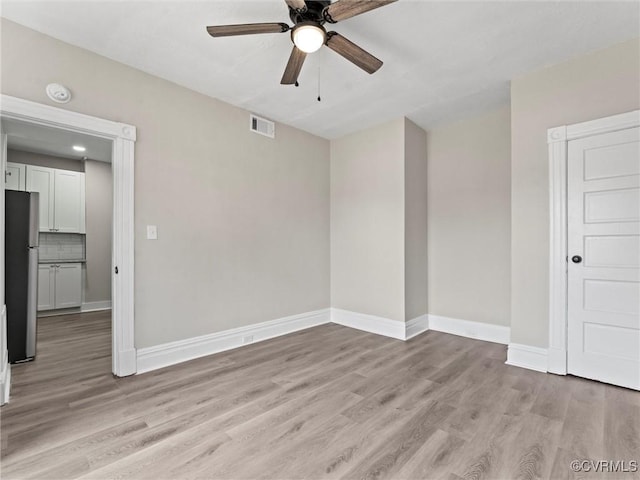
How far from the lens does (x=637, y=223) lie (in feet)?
7.97

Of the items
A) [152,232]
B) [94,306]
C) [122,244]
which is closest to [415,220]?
[152,232]

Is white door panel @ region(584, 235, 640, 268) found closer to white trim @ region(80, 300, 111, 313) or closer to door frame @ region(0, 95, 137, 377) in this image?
door frame @ region(0, 95, 137, 377)

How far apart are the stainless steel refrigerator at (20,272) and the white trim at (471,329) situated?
4.55 metres

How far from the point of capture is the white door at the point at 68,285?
5262 mm

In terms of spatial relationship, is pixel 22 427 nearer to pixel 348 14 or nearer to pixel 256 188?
pixel 256 188

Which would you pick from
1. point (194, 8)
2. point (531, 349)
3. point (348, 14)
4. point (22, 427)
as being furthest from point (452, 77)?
point (22, 427)

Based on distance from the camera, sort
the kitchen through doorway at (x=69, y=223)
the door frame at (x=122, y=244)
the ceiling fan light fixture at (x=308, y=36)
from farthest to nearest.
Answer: the kitchen through doorway at (x=69, y=223) → the door frame at (x=122, y=244) → the ceiling fan light fixture at (x=308, y=36)

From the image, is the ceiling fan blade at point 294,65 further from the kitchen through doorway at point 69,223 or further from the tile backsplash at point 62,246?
the tile backsplash at point 62,246

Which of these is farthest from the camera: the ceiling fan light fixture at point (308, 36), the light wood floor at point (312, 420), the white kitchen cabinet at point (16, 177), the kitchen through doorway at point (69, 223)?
the kitchen through doorway at point (69, 223)

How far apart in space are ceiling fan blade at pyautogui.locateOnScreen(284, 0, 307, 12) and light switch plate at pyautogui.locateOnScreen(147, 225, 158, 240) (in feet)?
7.15

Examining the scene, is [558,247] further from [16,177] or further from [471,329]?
[16,177]

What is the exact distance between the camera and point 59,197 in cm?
532

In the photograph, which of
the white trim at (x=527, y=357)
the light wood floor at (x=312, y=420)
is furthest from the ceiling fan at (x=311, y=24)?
the white trim at (x=527, y=357)

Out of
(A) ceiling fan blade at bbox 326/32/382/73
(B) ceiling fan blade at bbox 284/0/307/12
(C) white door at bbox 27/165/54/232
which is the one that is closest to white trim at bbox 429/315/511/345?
(A) ceiling fan blade at bbox 326/32/382/73
